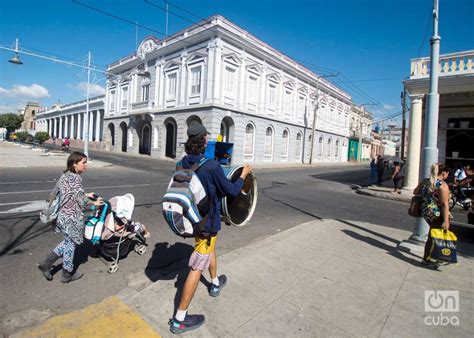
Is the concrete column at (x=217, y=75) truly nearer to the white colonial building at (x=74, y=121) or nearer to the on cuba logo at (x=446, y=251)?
the white colonial building at (x=74, y=121)

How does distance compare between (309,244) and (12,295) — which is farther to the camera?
(309,244)

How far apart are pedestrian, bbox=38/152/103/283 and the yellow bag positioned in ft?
15.5

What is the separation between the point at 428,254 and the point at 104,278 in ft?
14.9

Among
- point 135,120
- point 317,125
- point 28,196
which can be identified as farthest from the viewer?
point 317,125

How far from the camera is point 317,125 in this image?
39625 mm

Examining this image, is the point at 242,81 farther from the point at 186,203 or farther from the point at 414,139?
→ the point at 186,203

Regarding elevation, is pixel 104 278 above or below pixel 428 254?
below

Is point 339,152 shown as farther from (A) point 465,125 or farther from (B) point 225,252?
(B) point 225,252

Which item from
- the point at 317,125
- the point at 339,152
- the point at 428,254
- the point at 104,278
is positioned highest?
the point at 317,125

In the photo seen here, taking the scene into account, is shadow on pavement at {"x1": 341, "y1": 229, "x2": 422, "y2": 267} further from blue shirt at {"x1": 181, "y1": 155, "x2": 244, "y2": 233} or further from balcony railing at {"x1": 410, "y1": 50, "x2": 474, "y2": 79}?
balcony railing at {"x1": 410, "y1": 50, "x2": 474, "y2": 79}

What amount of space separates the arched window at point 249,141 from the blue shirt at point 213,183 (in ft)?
79.9

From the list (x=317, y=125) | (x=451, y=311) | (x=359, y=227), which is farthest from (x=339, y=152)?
(x=451, y=311)

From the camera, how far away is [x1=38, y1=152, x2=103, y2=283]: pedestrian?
128 inches

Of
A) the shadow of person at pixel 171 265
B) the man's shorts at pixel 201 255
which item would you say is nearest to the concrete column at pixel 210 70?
the shadow of person at pixel 171 265
